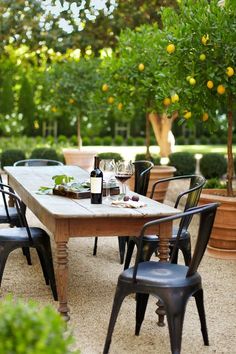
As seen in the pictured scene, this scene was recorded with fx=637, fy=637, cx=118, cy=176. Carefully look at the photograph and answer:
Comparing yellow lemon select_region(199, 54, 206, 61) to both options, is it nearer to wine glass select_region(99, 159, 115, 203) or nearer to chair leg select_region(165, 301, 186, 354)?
wine glass select_region(99, 159, 115, 203)

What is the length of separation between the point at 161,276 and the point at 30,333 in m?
1.78

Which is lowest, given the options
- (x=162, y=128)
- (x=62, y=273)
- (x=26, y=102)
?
(x=62, y=273)

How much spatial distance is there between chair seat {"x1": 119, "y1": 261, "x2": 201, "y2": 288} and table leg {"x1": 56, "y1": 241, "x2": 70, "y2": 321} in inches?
18.9

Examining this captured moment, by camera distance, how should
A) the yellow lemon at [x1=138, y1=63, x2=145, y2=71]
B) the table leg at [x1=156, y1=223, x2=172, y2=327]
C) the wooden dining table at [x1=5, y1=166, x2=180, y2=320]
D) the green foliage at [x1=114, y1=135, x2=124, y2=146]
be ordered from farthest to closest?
the green foliage at [x1=114, y1=135, x2=124, y2=146] < the yellow lemon at [x1=138, y1=63, x2=145, y2=71] < the table leg at [x1=156, y1=223, x2=172, y2=327] < the wooden dining table at [x1=5, y1=166, x2=180, y2=320]

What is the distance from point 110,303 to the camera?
441cm

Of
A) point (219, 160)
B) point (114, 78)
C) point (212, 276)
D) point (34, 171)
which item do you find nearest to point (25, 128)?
point (219, 160)

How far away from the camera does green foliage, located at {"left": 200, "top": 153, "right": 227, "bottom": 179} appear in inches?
438

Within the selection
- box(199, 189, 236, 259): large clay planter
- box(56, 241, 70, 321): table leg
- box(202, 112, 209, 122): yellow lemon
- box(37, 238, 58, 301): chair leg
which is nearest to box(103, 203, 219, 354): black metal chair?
box(56, 241, 70, 321): table leg

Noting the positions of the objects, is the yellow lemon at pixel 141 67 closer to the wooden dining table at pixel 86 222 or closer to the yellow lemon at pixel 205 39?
the yellow lemon at pixel 205 39

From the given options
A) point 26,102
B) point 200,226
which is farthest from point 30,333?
point 26,102

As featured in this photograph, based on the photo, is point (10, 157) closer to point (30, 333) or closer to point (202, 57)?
point (202, 57)

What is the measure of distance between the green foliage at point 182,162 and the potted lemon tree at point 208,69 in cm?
502

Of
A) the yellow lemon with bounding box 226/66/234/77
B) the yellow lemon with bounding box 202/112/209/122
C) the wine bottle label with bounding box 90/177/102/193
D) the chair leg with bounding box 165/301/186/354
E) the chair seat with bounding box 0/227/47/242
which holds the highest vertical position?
the yellow lemon with bounding box 226/66/234/77

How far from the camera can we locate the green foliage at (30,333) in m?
1.64
